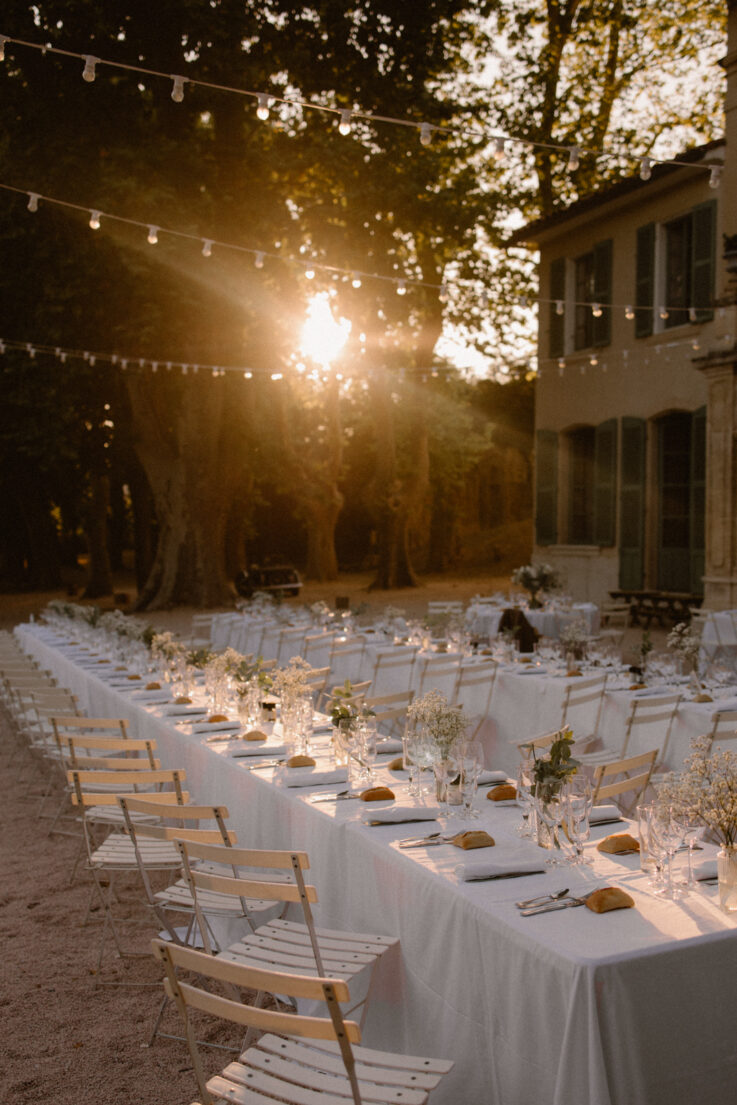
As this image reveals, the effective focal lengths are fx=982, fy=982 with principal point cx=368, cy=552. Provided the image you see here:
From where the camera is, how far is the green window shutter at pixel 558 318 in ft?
63.5

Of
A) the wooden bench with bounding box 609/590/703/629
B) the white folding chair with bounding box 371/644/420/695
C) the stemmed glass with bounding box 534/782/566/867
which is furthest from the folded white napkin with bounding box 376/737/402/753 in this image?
the wooden bench with bounding box 609/590/703/629

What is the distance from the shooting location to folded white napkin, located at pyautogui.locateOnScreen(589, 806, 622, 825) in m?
3.66

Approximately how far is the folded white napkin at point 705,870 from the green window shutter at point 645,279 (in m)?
15.1

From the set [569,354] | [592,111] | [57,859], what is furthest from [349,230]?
[57,859]

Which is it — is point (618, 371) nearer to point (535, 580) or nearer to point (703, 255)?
point (703, 255)

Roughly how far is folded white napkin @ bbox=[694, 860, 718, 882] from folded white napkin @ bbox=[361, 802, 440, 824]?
1.02 meters

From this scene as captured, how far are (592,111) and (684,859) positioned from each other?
2340 centimetres

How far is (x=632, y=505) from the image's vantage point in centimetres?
1761

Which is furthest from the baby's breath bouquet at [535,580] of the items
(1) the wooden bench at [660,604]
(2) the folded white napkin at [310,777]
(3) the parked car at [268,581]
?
(3) the parked car at [268,581]

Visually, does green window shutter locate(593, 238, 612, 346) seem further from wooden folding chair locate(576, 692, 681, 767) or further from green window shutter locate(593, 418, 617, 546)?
wooden folding chair locate(576, 692, 681, 767)

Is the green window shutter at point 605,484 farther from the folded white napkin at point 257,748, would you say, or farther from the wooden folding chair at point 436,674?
the folded white napkin at point 257,748

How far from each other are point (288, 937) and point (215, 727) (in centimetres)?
243

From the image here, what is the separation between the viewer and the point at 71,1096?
10.9 feet

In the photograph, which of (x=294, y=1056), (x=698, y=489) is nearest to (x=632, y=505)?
(x=698, y=489)
